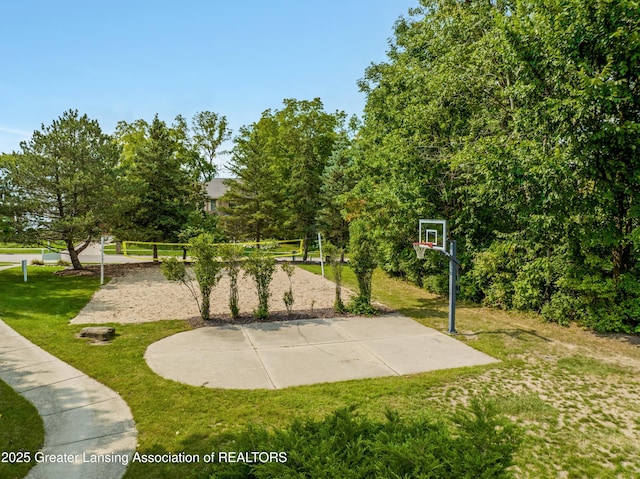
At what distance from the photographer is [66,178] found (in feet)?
47.3

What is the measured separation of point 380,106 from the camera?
15.3 metres

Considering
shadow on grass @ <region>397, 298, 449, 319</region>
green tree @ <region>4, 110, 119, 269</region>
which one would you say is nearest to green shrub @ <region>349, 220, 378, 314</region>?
shadow on grass @ <region>397, 298, 449, 319</region>

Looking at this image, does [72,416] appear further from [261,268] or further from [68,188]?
[68,188]

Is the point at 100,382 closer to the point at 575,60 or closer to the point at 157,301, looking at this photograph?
the point at 157,301

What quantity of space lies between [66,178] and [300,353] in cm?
1244

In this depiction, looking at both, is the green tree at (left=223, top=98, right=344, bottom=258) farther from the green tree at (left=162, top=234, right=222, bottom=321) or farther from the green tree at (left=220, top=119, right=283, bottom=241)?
the green tree at (left=162, top=234, right=222, bottom=321)

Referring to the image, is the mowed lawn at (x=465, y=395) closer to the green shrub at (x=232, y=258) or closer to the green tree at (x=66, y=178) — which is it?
the green shrub at (x=232, y=258)

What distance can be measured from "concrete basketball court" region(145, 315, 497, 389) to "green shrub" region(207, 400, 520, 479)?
9.95ft

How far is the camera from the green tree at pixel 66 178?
46.2ft

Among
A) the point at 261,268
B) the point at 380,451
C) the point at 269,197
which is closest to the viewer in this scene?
the point at 380,451

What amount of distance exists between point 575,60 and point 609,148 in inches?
68.8

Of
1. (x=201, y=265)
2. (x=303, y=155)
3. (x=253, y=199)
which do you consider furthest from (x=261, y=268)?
(x=303, y=155)

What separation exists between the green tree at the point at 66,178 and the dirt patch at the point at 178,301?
7.37ft

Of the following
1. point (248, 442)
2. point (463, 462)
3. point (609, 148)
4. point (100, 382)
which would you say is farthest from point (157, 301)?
point (609, 148)
